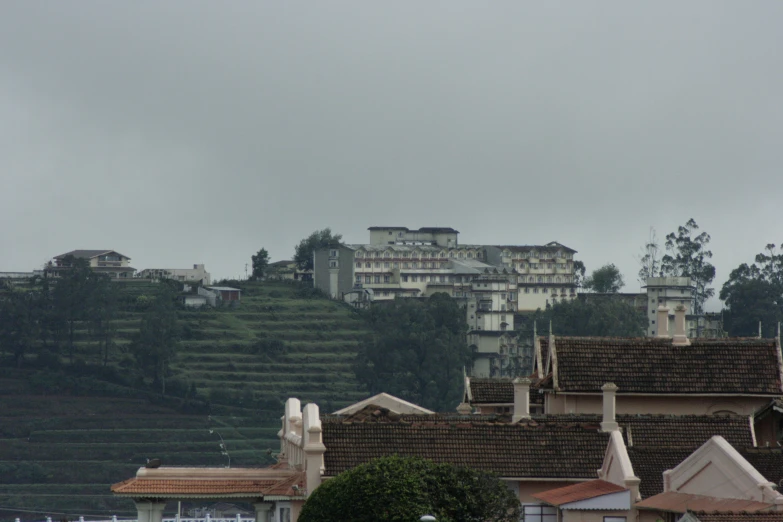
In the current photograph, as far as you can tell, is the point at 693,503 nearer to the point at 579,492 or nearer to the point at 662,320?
the point at 579,492

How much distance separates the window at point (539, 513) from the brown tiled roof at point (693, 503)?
384 centimetres

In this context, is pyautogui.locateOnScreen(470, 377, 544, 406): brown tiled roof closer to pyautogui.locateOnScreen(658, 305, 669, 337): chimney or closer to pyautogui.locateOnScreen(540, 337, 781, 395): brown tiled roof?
pyautogui.locateOnScreen(658, 305, 669, 337): chimney

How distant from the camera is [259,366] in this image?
582ft

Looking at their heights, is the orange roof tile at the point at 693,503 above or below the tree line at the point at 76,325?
below

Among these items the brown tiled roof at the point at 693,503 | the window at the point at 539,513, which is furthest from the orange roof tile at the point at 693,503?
the window at the point at 539,513

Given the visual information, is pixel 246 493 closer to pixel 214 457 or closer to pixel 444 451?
pixel 444 451

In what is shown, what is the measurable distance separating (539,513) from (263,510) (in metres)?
7.38

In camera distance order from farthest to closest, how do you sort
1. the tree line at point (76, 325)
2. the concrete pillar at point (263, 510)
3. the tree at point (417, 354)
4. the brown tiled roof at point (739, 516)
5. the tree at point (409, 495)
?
1. the tree line at point (76, 325)
2. the tree at point (417, 354)
3. the concrete pillar at point (263, 510)
4. the tree at point (409, 495)
5. the brown tiled roof at point (739, 516)

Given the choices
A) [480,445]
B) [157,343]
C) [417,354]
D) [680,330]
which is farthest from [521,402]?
[417,354]

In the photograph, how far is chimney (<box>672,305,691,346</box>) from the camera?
50519mm

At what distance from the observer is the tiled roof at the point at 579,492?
3841 cm

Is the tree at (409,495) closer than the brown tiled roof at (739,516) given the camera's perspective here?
No

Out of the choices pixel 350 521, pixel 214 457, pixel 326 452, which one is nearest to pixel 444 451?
pixel 326 452

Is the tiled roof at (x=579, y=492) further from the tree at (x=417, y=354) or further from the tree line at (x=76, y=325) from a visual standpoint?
the tree line at (x=76, y=325)
